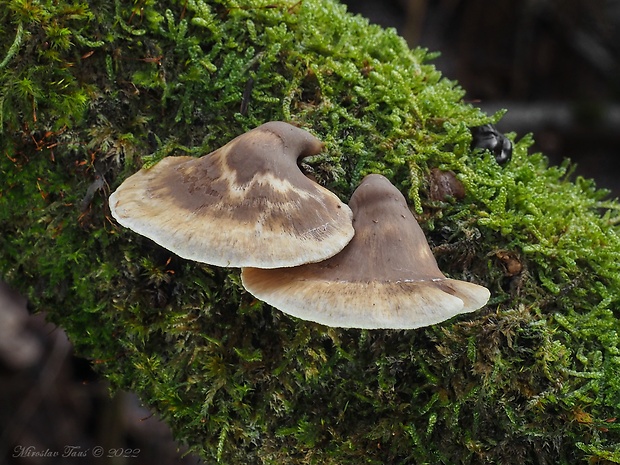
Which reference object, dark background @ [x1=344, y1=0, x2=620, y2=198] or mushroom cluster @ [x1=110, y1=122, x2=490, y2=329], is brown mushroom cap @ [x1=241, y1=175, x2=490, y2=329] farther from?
dark background @ [x1=344, y1=0, x2=620, y2=198]

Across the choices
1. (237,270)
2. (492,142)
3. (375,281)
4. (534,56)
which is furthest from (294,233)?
(534,56)

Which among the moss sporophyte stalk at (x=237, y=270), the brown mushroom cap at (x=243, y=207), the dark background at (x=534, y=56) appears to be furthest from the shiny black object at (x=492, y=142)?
the dark background at (x=534, y=56)

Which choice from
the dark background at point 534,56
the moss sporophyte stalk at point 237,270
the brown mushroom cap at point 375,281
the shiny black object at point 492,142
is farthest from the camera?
the dark background at point 534,56

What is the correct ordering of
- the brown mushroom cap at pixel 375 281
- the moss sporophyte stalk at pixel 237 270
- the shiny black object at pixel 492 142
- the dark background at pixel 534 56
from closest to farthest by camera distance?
the brown mushroom cap at pixel 375 281 < the moss sporophyte stalk at pixel 237 270 < the shiny black object at pixel 492 142 < the dark background at pixel 534 56

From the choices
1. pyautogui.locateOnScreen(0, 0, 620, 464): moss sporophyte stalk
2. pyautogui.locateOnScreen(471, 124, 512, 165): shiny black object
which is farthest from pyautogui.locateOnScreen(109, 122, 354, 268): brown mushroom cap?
pyautogui.locateOnScreen(471, 124, 512, 165): shiny black object

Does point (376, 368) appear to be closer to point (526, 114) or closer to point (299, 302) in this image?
point (299, 302)

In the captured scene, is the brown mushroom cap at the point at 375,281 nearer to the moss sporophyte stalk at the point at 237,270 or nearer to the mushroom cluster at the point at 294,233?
the mushroom cluster at the point at 294,233
